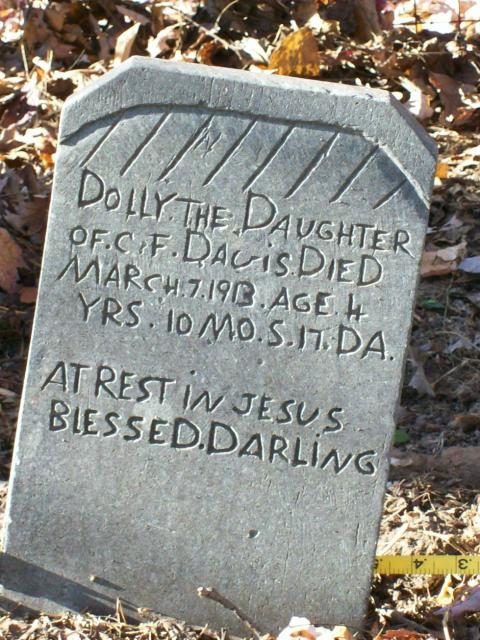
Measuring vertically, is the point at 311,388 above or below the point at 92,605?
above

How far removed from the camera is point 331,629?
10.3 feet

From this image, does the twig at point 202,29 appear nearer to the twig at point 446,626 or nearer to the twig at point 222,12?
the twig at point 222,12

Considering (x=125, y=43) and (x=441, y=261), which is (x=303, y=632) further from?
(x=125, y=43)

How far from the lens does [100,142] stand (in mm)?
2840

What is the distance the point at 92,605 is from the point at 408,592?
3.12 feet

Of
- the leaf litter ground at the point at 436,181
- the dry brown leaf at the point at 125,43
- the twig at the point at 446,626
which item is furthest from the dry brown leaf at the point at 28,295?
the twig at the point at 446,626

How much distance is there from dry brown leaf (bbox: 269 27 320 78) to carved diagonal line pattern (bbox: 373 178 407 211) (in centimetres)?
252

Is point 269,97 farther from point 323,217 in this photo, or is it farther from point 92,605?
point 92,605

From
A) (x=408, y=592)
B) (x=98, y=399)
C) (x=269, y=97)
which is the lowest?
(x=408, y=592)

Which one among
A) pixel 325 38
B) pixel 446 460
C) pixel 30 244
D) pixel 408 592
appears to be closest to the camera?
pixel 408 592

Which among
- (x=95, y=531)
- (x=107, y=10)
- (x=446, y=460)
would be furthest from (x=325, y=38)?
(x=95, y=531)

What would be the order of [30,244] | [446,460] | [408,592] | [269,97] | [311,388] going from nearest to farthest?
[269,97]
[311,388]
[408,592]
[446,460]
[30,244]

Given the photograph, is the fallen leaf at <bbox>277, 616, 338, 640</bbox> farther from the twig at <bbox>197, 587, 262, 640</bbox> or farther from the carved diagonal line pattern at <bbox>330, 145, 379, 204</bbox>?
the carved diagonal line pattern at <bbox>330, 145, 379, 204</bbox>

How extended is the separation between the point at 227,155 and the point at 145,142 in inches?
8.3
